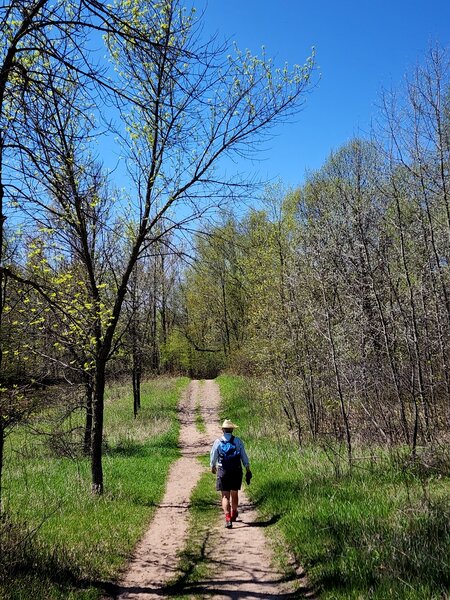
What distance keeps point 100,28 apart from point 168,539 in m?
6.60

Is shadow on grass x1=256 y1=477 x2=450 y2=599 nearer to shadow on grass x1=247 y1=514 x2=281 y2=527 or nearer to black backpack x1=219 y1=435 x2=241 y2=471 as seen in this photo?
shadow on grass x1=247 y1=514 x2=281 y2=527

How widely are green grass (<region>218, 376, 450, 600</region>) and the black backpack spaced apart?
35.7 inches

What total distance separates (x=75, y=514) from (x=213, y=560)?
2832mm

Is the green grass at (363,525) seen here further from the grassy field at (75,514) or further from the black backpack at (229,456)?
the grassy field at (75,514)

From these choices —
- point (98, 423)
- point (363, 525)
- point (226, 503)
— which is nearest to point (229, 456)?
point (226, 503)

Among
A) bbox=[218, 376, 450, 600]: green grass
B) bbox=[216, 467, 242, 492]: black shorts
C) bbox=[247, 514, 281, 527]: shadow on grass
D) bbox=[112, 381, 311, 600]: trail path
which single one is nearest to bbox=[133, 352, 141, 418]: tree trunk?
bbox=[112, 381, 311, 600]: trail path

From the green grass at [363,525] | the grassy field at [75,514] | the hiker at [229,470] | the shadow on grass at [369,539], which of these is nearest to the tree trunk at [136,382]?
the grassy field at [75,514]

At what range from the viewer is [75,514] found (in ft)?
25.5

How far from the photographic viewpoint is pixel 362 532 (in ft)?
17.7

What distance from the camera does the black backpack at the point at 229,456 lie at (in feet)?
26.1

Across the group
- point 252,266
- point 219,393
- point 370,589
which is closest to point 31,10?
point 370,589

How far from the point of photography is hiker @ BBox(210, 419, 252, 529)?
7.71 metres

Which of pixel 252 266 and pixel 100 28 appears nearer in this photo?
pixel 100 28

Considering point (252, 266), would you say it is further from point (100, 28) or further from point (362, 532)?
point (100, 28)
